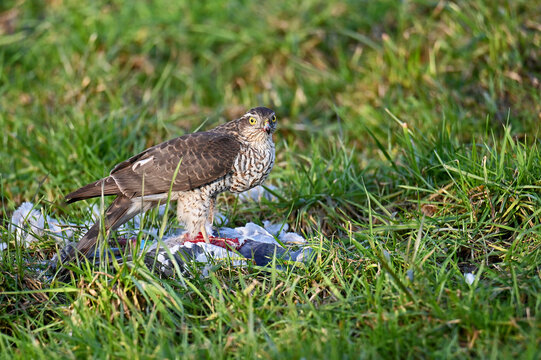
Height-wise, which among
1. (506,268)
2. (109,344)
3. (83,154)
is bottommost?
(506,268)

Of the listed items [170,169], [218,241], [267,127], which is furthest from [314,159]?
A: [170,169]

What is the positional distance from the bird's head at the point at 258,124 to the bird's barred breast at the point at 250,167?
0.10 metres

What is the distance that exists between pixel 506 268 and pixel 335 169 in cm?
172

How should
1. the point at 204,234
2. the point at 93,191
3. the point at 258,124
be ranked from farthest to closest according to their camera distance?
the point at 258,124
the point at 204,234
the point at 93,191

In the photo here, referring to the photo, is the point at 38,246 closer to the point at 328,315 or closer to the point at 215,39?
the point at 328,315

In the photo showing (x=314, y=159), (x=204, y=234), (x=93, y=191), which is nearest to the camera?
(x=93, y=191)

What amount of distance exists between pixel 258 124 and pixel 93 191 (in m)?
1.22

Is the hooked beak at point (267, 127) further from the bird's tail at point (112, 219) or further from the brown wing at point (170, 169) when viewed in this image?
the bird's tail at point (112, 219)

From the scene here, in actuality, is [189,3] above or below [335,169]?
above

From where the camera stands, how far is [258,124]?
14.8ft

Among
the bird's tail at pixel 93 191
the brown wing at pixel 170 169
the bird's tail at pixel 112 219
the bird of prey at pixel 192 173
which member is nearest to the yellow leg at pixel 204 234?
the bird of prey at pixel 192 173

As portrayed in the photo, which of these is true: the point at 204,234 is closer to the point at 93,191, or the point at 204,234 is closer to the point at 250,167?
the point at 250,167

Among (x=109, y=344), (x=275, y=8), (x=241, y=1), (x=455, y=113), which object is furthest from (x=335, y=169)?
(x=241, y=1)

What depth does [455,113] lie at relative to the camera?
6023 millimetres
